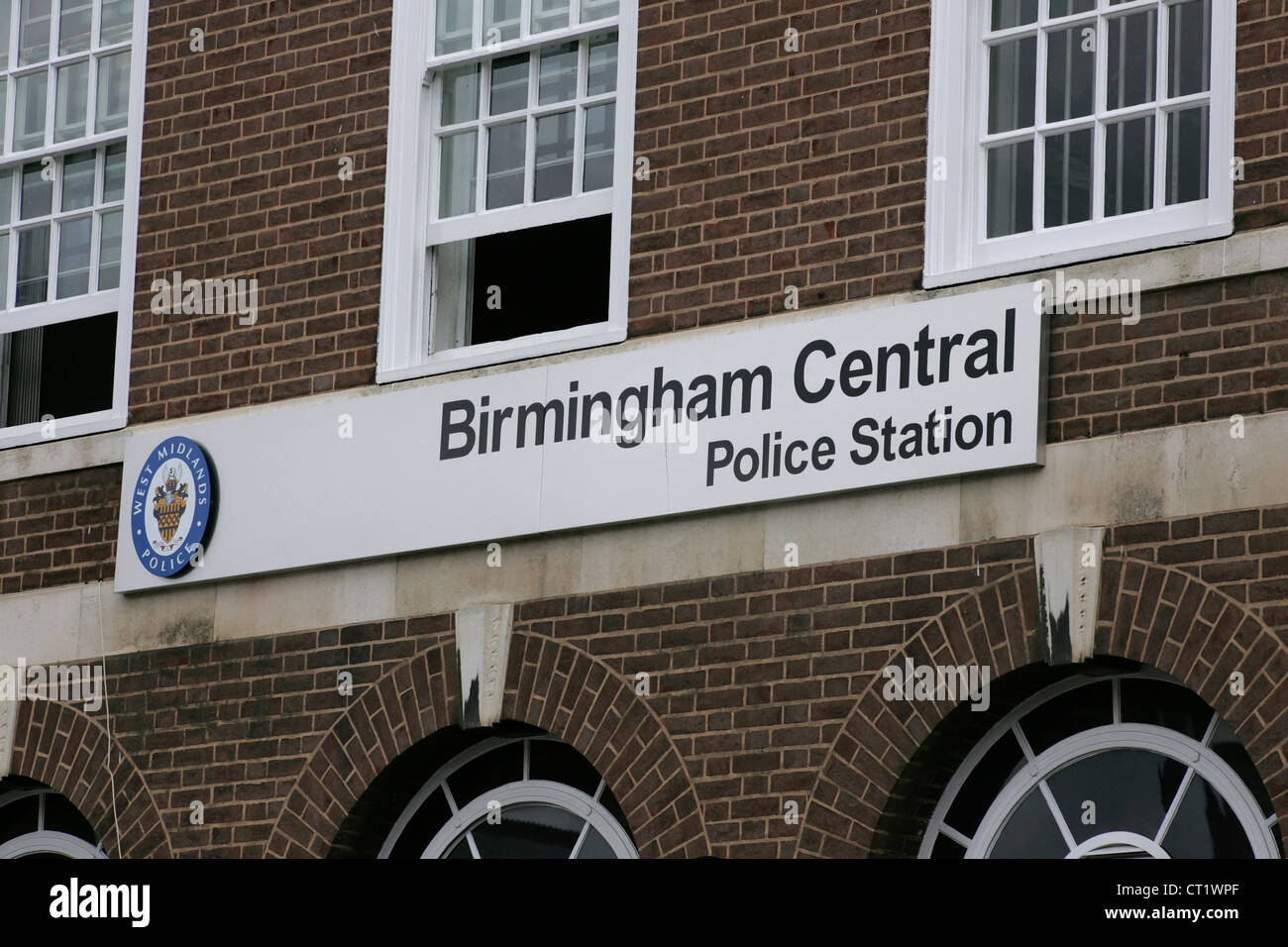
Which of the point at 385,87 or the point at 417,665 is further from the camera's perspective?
the point at 385,87

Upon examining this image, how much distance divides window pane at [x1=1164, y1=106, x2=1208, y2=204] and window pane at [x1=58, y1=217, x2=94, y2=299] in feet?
20.0

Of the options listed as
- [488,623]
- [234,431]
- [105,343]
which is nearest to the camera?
[488,623]

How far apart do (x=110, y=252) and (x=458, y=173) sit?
224 centimetres

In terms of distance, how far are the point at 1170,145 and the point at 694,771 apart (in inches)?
129

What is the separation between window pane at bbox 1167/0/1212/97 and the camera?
10.7 m

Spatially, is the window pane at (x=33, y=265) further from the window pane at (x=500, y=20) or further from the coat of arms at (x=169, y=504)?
the window pane at (x=500, y=20)

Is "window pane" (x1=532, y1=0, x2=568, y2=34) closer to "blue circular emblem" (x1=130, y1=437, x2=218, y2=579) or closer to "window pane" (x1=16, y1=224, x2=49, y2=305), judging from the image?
"blue circular emblem" (x1=130, y1=437, x2=218, y2=579)

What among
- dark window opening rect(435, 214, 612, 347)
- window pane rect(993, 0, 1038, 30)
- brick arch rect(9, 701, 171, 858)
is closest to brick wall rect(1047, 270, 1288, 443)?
window pane rect(993, 0, 1038, 30)

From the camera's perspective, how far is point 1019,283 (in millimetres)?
10672

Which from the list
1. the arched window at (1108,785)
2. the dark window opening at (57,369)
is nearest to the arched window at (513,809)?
the arched window at (1108,785)

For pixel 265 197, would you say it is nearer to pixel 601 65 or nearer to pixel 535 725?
pixel 601 65
